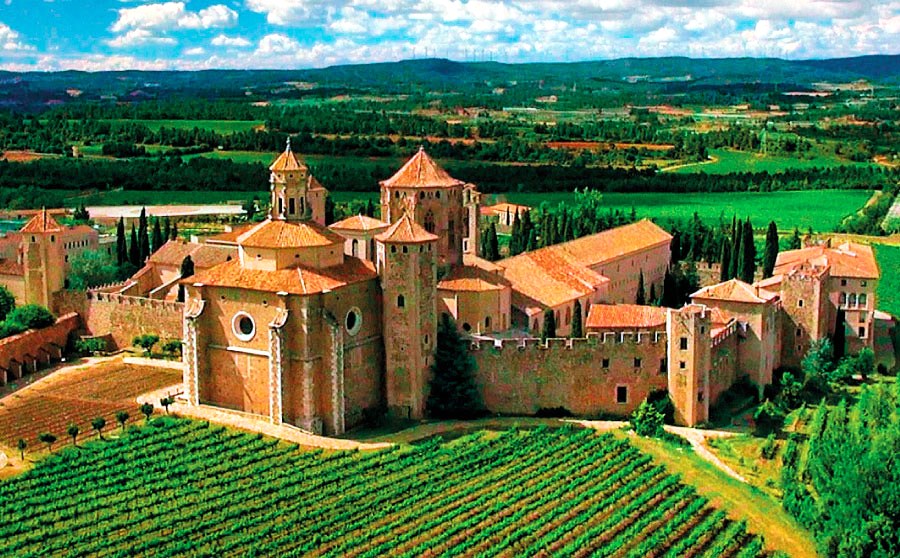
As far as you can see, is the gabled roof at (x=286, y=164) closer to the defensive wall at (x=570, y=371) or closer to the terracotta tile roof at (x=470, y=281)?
the terracotta tile roof at (x=470, y=281)

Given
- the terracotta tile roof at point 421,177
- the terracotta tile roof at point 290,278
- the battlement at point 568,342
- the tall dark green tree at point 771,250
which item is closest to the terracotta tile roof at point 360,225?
the terracotta tile roof at point 421,177

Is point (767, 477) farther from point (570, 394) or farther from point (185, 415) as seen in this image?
point (185, 415)

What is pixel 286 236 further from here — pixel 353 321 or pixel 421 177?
pixel 421 177

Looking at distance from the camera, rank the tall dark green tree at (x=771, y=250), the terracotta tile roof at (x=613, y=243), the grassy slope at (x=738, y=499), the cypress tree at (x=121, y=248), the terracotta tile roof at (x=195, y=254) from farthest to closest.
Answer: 1. the cypress tree at (x=121, y=248)
2. the tall dark green tree at (x=771, y=250)
3. the terracotta tile roof at (x=195, y=254)
4. the terracotta tile roof at (x=613, y=243)
5. the grassy slope at (x=738, y=499)

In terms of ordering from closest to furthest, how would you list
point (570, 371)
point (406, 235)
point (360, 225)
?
point (406, 235) → point (570, 371) → point (360, 225)

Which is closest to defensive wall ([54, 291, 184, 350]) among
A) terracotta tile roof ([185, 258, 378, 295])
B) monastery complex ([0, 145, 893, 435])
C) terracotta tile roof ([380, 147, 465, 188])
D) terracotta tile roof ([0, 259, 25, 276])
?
terracotta tile roof ([0, 259, 25, 276])

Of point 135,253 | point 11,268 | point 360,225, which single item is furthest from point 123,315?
point 135,253

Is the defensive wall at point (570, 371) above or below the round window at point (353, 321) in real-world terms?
below
